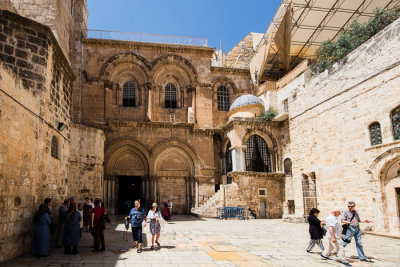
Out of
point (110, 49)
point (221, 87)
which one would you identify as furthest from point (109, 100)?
point (221, 87)

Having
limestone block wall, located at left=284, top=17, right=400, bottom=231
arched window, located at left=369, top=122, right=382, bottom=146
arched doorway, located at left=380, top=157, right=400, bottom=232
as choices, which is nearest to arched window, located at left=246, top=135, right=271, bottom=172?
limestone block wall, located at left=284, top=17, right=400, bottom=231

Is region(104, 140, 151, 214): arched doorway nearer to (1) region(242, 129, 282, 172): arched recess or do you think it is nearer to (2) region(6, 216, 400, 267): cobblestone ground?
(1) region(242, 129, 282, 172): arched recess

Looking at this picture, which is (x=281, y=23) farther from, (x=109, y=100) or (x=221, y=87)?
(x=109, y=100)

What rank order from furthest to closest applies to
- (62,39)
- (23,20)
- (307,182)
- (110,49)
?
(110,49) < (307,182) < (62,39) < (23,20)

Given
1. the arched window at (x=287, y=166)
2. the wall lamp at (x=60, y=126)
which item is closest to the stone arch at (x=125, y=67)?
the arched window at (x=287, y=166)

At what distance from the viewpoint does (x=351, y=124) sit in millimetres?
13633

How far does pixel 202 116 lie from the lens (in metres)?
22.6

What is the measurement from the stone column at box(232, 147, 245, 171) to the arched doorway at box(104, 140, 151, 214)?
5448mm

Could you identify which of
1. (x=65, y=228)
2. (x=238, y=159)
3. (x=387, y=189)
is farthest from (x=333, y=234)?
(x=238, y=159)

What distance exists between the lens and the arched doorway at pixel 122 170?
66.5 feet

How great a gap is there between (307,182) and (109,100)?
13.0m

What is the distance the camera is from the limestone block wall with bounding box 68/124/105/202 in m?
14.3

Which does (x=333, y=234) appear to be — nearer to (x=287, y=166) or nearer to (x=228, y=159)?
(x=287, y=166)

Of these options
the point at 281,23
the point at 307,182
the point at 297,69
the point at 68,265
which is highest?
the point at 281,23
